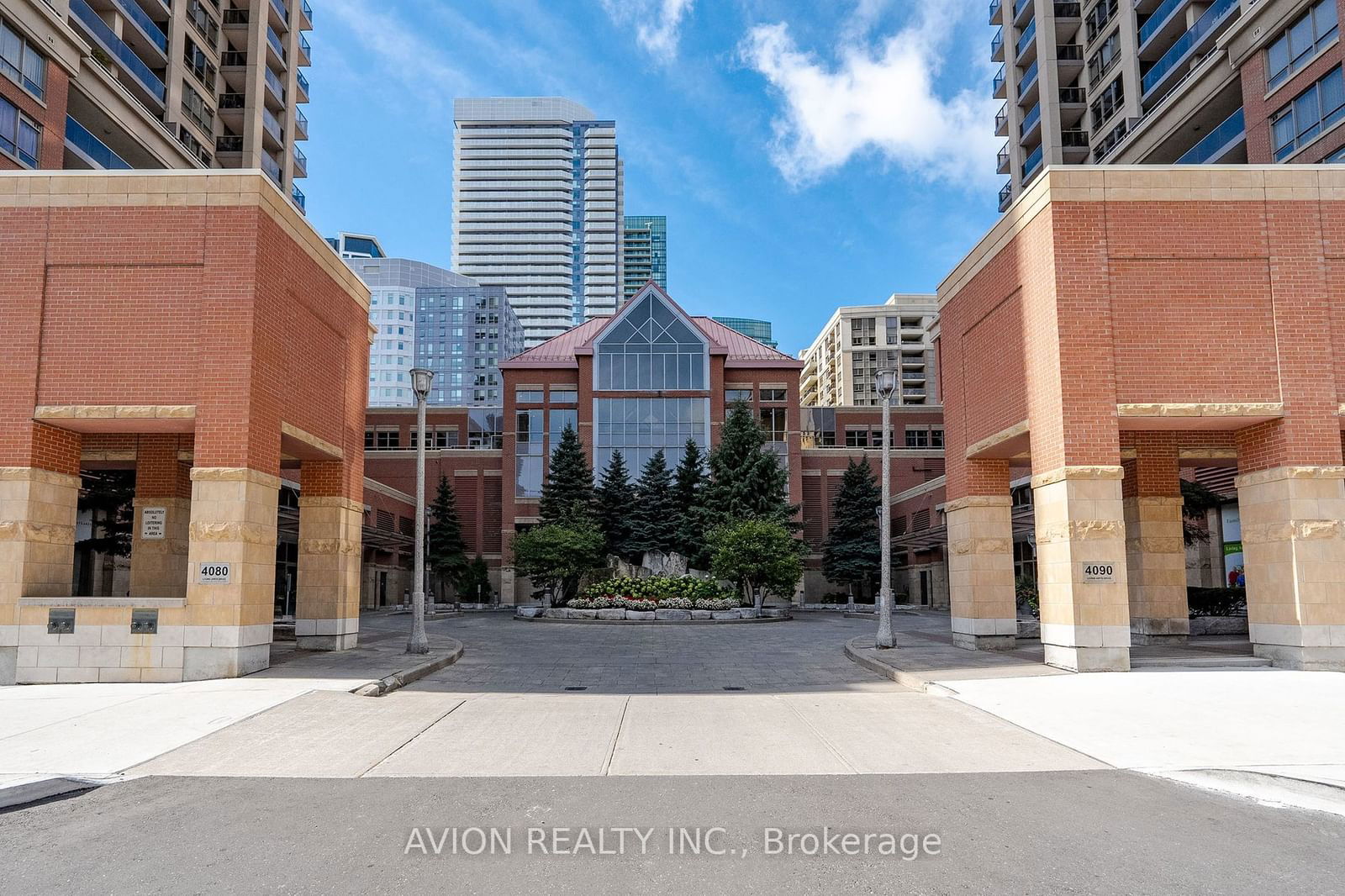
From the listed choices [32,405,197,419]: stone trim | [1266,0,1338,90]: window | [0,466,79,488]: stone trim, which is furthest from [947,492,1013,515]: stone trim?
[1266,0,1338,90]: window

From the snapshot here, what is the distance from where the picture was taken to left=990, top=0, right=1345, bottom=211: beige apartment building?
2997 centimetres

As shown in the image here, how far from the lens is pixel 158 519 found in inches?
742

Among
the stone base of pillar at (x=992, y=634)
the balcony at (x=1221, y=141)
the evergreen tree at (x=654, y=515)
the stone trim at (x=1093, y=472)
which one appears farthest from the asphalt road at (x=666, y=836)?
the evergreen tree at (x=654, y=515)

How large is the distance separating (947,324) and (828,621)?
19.8m

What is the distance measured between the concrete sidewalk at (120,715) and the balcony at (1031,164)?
1878 inches

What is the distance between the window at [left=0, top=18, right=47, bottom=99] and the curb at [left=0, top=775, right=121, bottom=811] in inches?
1155

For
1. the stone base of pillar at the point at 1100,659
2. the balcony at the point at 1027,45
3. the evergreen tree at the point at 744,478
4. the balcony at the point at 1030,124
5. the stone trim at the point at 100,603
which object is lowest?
the stone base of pillar at the point at 1100,659

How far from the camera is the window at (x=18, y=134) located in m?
27.8

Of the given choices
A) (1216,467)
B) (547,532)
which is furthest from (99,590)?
(1216,467)

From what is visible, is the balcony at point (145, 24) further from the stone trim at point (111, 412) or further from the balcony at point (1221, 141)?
the balcony at point (1221, 141)

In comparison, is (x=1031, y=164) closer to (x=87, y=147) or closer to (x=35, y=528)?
(x=87, y=147)

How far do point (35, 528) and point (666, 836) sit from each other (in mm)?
13627

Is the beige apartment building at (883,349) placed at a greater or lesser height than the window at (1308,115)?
greater

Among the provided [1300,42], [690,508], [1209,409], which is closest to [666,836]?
[1209,409]
